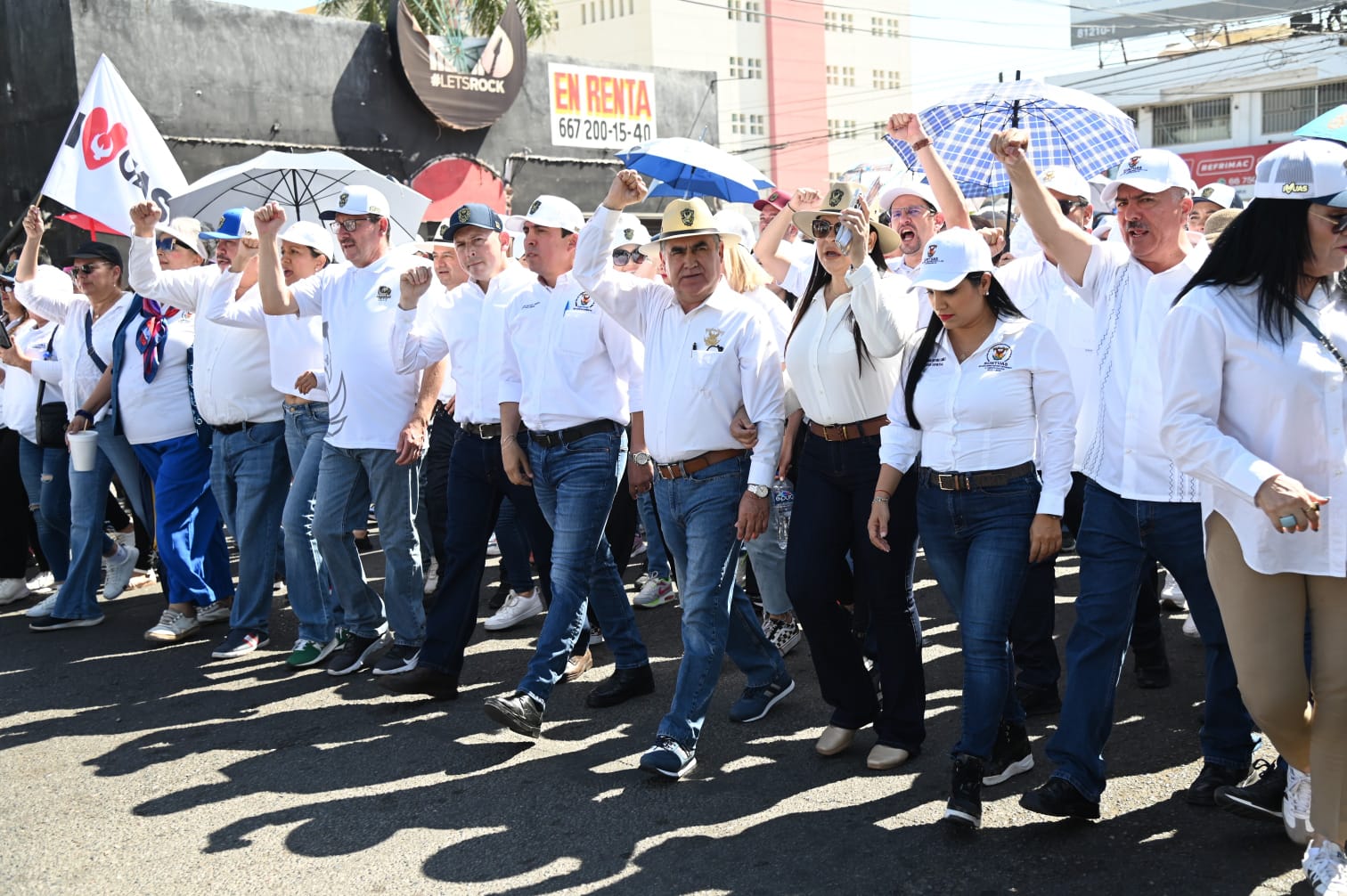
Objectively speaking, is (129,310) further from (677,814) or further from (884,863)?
(884,863)

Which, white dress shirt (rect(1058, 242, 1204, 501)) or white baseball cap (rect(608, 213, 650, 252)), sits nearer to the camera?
white dress shirt (rect(1058, 242, 1204, 501))

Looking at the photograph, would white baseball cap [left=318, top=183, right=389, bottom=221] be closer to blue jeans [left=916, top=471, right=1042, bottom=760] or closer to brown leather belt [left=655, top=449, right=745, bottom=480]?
brown leather belt [left=655, top=449, right=745, bottom=480]

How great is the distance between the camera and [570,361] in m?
5.88

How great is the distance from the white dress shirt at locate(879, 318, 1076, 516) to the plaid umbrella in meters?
2.50

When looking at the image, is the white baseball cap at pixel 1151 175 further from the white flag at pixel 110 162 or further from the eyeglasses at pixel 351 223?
the white flag at pixel 110 162

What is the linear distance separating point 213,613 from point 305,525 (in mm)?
1550

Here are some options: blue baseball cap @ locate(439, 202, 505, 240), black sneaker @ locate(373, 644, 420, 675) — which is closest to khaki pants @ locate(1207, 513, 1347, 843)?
blue baseball cap @ locate(439, 202, 505, 240)

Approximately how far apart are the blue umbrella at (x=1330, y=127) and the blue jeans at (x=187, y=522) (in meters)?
6.30

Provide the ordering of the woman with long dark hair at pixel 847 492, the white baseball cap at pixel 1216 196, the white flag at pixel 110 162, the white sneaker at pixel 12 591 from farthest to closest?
the white flag at pixel 110 162 → the white sneaker at pixel 12 591 → the white baseball cap at pixel 1216 196 → the woman with long dark hair at pixel 847 492

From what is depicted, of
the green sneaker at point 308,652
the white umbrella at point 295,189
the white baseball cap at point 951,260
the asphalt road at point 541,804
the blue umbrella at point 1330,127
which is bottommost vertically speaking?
the asphalt road at point 541,804

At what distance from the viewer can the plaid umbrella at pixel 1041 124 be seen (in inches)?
→ 276

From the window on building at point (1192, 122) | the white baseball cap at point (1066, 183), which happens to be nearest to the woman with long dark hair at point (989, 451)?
the white baseball cap at point (1066, 183)

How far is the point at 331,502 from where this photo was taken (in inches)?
265

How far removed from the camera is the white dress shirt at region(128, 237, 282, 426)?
740 cm
